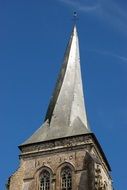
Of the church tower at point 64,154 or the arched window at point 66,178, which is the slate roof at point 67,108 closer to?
the church tower at point 64,154

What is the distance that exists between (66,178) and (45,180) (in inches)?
52.8

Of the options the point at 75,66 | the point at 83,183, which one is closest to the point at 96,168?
the point at 83,183

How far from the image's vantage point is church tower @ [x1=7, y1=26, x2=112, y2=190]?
1336 inches

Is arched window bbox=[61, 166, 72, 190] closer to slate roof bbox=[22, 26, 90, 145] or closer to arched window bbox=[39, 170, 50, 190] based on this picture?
arched window bbox=[39, 170, 50, 190]

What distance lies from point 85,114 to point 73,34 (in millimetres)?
7233

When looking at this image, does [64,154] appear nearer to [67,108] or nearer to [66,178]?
[66,178]

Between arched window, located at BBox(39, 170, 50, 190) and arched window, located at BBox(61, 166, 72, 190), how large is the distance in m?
0.89

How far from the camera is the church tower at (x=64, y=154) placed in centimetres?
3394

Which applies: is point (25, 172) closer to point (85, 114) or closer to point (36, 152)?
point (36, 152)

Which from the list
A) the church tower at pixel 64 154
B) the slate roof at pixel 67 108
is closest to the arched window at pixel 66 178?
the church tower at pixel 64 154

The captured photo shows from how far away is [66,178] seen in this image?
A: 34.3m

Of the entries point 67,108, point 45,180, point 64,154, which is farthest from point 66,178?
point 67,108

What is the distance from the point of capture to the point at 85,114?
38.8 meters

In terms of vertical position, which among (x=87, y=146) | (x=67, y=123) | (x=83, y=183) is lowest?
(x=83, y=183)
